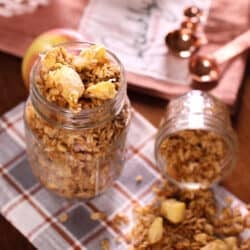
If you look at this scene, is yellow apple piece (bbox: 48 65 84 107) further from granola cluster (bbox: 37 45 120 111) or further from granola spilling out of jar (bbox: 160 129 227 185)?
granola spilling out of jar (bbox: 160 129 227 185)

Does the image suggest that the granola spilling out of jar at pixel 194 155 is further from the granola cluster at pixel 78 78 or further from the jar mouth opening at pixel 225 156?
the granola cluster at pixel 78 78

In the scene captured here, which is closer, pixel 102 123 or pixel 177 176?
pixel 102 123

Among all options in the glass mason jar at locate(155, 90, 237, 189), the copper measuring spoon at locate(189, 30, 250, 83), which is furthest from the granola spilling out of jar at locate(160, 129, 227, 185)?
the copper measuring spoon at locate(189, 30, 250, 83)

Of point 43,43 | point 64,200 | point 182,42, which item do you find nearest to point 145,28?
point 182,42

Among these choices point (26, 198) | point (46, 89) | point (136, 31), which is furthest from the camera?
point (136, 31)

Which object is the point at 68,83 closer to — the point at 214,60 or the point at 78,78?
the point at 78,78

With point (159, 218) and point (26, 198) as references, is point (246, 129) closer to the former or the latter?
point (159, 218)

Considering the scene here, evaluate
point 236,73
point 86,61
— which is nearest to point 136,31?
point 236,73
